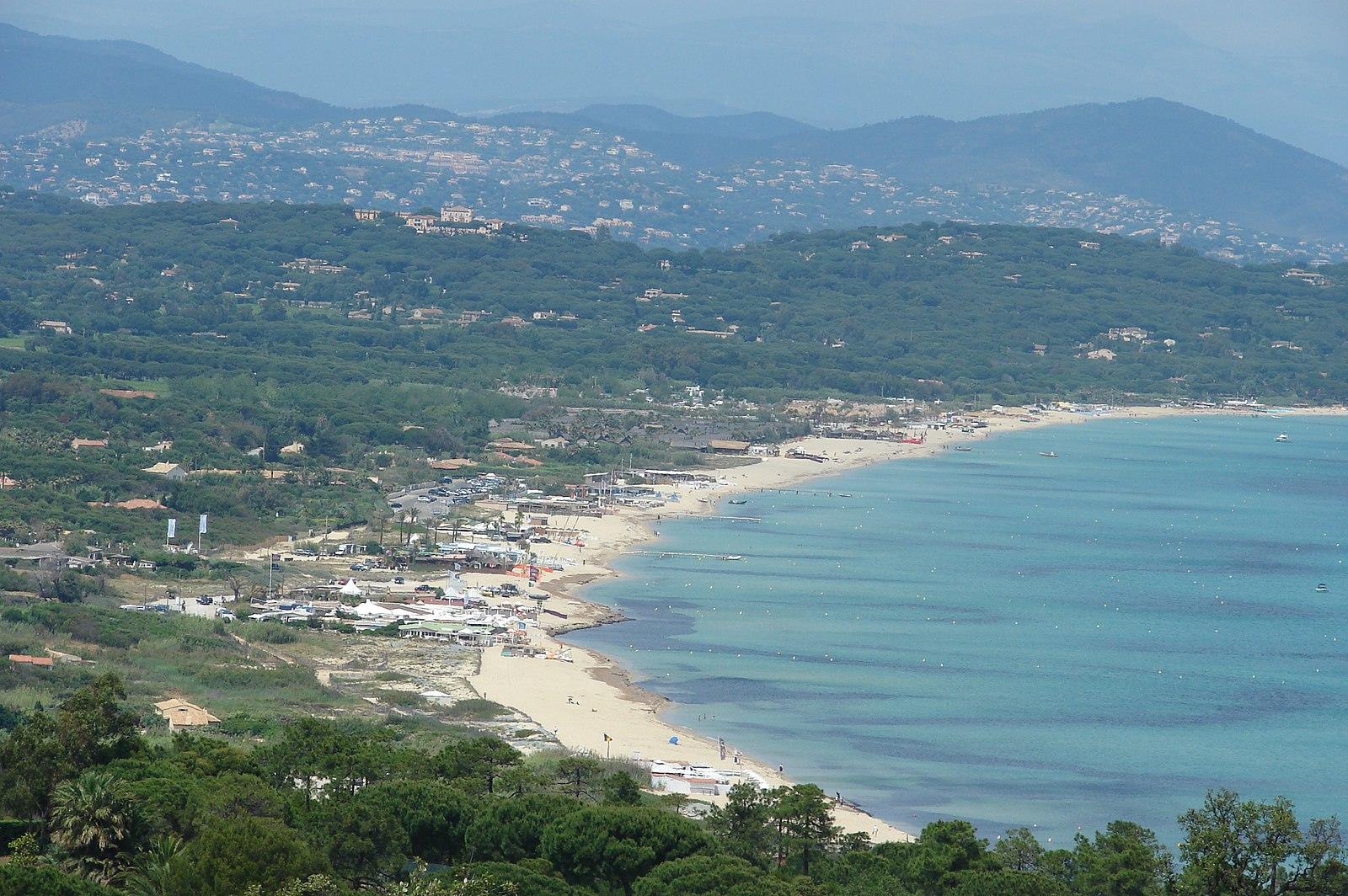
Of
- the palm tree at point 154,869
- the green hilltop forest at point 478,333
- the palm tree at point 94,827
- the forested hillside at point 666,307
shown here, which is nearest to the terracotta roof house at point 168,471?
the green hilltop forest at point 478,333

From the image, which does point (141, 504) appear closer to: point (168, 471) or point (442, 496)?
point (168, 471)

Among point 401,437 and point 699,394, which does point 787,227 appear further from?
point 401,437

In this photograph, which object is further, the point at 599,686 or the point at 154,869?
the point at 599,686

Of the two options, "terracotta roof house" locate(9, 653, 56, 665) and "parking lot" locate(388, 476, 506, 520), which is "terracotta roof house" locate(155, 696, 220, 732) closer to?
"terracotta roof house" locate(9, 653, 56, 665)

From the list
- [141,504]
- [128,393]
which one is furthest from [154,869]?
[128,393]

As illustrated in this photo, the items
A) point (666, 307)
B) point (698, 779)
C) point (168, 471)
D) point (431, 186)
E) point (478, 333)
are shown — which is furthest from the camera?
point (431, 186)

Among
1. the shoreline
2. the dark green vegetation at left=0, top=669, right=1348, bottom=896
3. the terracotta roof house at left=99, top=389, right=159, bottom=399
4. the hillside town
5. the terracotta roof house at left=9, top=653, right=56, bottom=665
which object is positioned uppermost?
the hillside town

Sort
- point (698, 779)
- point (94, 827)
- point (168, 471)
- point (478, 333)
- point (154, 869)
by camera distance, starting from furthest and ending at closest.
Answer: point (478, 333)
point (168, 471)
point (698, 779)
point (94, 827)
point (154, 869)

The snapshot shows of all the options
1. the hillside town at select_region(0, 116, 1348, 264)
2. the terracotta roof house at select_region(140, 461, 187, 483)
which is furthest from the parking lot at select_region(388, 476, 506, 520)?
the hillside town at select_region(0, 116, 1348, 264)
